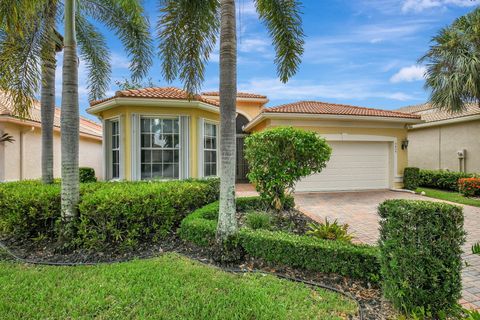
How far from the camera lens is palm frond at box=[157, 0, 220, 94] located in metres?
5.97

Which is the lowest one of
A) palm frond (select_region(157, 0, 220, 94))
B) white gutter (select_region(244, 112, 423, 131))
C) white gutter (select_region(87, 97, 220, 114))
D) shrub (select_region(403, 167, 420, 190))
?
shrub (select_region(403, 167, 420, 190))

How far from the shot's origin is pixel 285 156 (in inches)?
257

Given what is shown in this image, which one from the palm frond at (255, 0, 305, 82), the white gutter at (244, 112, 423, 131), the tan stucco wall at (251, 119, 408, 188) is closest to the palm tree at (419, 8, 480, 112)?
the white gutter at (244, 112, 423, 131)

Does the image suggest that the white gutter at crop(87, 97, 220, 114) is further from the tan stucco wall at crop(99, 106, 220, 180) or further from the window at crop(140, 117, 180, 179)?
the window at crop(140, 117, 180, 179)

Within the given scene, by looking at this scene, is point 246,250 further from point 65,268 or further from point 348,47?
point 348,47

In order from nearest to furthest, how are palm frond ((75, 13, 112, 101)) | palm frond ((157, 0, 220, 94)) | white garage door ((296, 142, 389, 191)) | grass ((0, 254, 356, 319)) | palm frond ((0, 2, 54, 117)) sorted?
grass ((0, 254, 356, 319)), palm frond ((0, 2, 54, 117)), palm frond ((157, 0, 220, 94)), palm frond ((75, 13, 112, 101)), white garage door ((296, 142, 389, 191))

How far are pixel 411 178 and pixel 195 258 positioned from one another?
1264 centimetres

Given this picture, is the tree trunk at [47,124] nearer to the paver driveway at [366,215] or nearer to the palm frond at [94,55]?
the palm frond at [94,55]

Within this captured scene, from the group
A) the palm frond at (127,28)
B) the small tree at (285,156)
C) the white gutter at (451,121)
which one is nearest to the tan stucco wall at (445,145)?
the white gutter at (451,121)

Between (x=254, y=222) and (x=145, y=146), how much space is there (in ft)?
20.2

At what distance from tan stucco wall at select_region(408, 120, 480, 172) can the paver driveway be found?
597cm

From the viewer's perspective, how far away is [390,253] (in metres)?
2.96

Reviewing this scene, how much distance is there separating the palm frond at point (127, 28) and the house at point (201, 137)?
4.09 ft

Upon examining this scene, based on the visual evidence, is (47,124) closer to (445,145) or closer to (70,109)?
(70,109)
